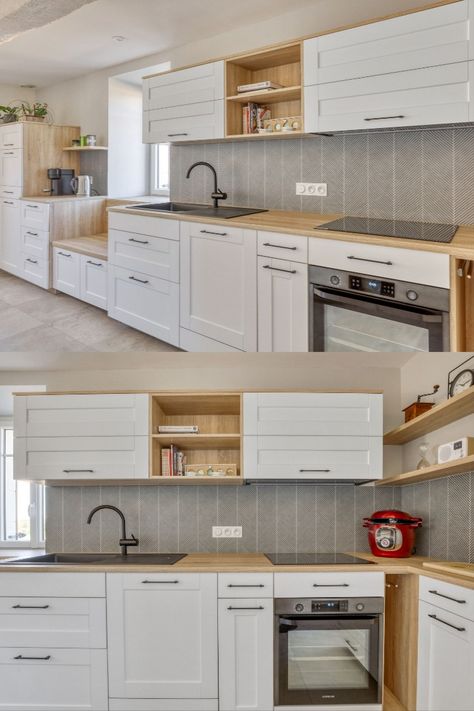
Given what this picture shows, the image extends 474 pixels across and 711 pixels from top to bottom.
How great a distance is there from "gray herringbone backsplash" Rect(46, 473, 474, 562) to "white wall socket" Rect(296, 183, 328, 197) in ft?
6.30

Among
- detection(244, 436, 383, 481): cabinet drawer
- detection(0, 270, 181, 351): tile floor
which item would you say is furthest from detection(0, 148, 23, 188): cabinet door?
detection(244, 436, 383, 481): cabinet drawer

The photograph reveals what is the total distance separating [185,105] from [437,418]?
285 centimetres

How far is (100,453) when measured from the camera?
3588 millimetres

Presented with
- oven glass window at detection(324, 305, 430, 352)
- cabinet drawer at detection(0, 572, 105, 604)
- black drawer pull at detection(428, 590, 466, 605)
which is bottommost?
cabinet drawer at detection(0, 572, 105, 604)

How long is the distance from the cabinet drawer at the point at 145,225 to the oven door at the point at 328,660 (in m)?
2.52

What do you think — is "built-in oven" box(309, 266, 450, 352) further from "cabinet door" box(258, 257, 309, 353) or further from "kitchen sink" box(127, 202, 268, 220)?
"kitchen sink" box(127, 202, 268, 220)

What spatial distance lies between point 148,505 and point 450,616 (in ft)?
7.02

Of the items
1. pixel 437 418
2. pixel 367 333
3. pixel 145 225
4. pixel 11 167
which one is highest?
pixel 11 167

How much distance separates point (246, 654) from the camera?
3.04m

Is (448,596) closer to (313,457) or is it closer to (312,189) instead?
(313,457)

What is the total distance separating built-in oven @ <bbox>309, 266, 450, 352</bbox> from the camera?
9.29 ft

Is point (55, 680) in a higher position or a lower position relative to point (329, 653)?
lower

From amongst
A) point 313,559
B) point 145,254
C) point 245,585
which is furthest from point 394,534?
point 145,254

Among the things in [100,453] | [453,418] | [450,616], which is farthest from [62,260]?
[450,616]
